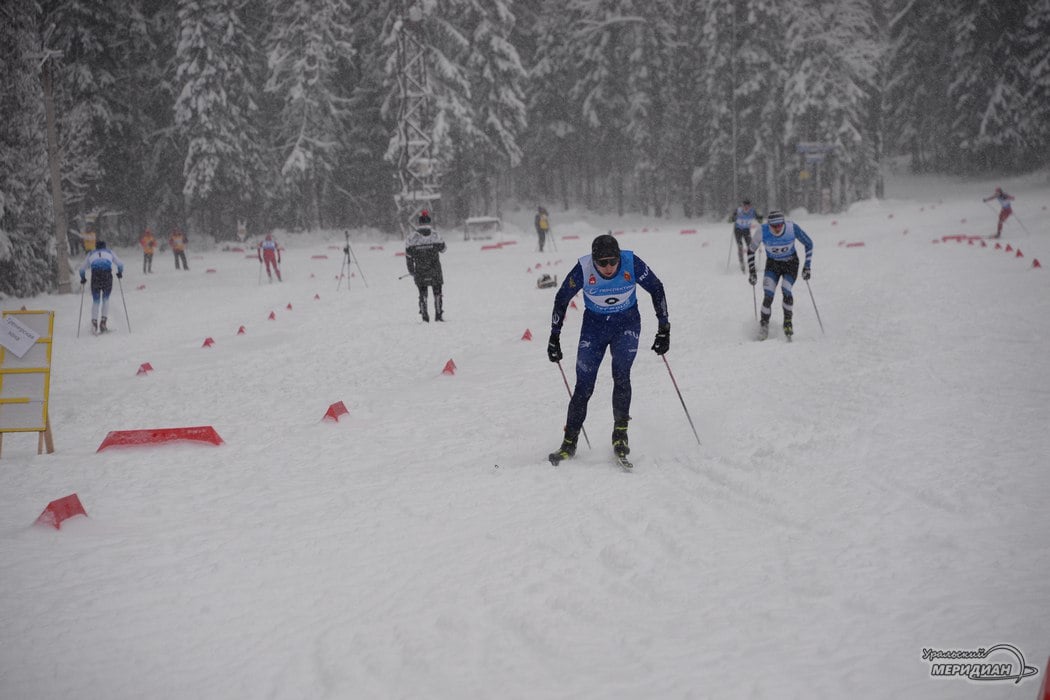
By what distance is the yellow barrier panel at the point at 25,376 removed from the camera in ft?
22.5

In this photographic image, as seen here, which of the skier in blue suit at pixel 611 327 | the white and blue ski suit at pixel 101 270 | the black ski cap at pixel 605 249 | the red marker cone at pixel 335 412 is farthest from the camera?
the white and blue ski suit at pixel 101 270

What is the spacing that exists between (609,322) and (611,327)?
5 cm

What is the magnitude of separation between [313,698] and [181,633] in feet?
3.40

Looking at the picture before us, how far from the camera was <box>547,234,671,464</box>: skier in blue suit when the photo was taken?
591 cm

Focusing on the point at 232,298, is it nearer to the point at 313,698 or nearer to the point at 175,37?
the point at 313,698

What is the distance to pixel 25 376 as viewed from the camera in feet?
22.7

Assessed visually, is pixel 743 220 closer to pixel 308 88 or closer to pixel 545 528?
pixel 545 528

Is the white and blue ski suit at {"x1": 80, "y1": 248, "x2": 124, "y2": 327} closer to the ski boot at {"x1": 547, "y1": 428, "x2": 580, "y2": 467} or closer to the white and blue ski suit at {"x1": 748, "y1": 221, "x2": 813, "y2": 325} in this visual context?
the ski boot at {"x1": 547, "y1": 428, "x2": 580, "y2": 467}

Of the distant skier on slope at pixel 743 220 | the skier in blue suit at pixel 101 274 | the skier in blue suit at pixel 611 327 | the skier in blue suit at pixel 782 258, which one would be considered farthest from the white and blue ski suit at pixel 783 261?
the skier in blue suit at pixel 101 274

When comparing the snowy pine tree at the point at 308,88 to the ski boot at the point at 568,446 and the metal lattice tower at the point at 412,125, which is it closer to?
the metal lattice tower at the point at 412,125

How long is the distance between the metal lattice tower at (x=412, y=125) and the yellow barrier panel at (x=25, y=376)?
23439 mm

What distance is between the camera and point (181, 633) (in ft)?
11.7

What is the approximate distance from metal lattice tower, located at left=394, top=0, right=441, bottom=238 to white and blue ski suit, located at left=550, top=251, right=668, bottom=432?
81.6 ft

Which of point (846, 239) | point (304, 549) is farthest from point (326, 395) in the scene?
point (846, 239)
